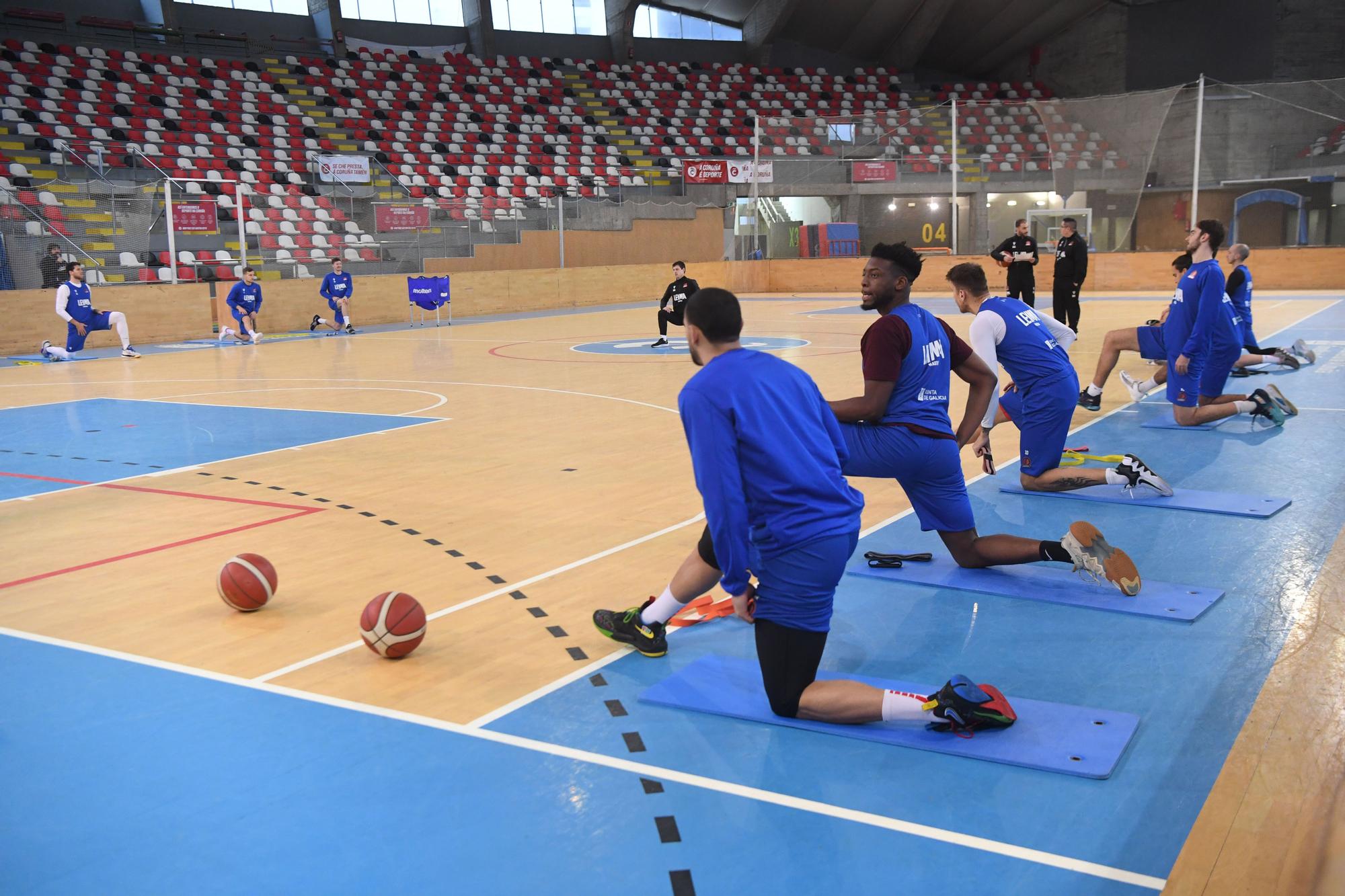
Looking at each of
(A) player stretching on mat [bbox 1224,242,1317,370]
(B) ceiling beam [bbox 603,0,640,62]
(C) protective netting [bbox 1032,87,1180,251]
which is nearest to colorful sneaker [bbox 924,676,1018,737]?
(A) player stretching on mat [bbox 1224,242,1317,370]

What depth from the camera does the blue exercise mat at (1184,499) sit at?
7047mm

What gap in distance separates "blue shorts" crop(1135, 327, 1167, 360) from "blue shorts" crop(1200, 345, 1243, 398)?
2.45 ft

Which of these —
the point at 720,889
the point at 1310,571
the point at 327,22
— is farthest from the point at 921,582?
the point at 327,22

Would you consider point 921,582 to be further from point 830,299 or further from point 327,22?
point 327,22

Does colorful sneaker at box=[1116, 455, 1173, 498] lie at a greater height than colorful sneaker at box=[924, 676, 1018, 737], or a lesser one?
greater

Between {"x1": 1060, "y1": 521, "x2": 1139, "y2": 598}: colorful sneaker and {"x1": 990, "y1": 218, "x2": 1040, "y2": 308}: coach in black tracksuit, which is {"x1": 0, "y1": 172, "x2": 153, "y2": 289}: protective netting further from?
{"x1": 1060, "y1": 521, "x2": 1139, "y2": 598}: colorful sneaker

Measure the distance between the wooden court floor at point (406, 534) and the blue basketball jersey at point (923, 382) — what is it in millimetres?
1495

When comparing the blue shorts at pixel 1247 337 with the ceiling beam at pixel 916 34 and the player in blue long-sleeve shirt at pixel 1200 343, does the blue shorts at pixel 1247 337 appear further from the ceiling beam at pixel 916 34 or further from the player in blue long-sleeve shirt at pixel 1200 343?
the ceiling beam at pixel 916 34

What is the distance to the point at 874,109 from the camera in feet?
148

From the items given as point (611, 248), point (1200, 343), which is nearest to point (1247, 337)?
point (1200, 343)

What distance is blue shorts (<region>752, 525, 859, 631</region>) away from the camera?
393 cm

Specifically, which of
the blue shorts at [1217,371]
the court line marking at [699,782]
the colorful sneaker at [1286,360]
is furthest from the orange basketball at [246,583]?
the colorful sneaker at [1286,360]

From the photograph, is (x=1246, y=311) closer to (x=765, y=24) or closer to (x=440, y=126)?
(x=440, y=126)

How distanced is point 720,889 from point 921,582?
10.0 ft
